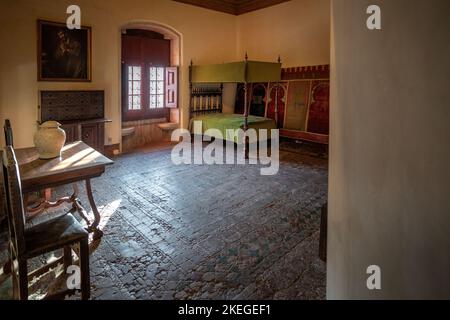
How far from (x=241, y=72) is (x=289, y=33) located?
7.26 feet

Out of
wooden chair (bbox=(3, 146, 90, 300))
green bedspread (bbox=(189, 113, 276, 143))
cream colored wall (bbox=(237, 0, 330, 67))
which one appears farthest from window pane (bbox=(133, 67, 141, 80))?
wooden chair (bbox=(3, 146, 90, 300))

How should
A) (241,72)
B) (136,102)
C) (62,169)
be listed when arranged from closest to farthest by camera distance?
1. (62,169)
2. (241,72)
3. (136,102)

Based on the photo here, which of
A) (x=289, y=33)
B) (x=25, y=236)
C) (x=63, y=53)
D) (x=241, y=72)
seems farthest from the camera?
(x=289, y=33)

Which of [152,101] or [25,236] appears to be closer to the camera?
[25,236]

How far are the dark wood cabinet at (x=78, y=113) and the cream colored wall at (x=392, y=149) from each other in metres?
4.58

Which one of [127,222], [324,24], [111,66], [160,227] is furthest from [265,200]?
[324,24]

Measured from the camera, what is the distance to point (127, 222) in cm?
308

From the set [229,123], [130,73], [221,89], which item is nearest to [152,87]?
[130,73]

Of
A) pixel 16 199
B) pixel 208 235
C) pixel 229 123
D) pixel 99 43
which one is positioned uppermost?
A: pixel 99 43

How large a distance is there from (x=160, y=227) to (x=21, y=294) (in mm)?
1373

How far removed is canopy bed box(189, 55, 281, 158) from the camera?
18.9 feet

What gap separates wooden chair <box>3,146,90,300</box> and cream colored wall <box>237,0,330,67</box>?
19.9 ft

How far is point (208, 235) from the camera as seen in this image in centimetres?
284

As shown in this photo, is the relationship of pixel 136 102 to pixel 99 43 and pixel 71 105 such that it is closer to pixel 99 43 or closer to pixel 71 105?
pixel 99 43
